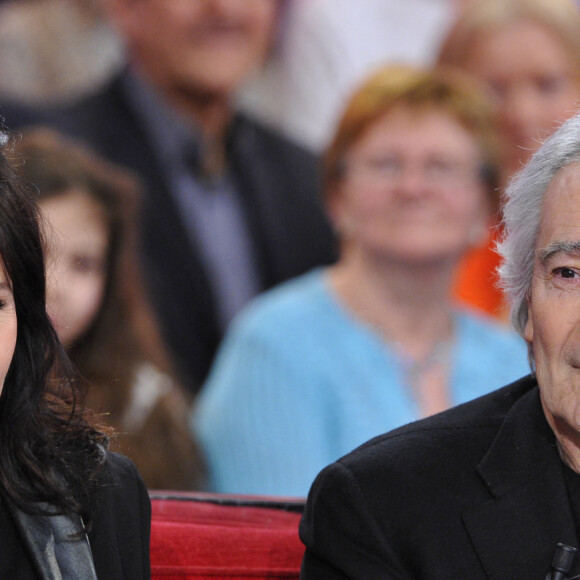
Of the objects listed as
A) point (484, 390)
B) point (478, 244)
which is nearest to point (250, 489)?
point (484, 390)

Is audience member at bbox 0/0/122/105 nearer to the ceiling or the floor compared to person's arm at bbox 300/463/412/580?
nearer to the ceiling

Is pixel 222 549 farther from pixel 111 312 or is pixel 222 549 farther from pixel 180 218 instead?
pixel 180 218

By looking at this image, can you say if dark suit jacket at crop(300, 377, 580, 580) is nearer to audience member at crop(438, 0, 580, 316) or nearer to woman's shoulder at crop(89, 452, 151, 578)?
woman's shoulder at crop(89, 452, 151, 578)

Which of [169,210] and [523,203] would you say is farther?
[169,210]

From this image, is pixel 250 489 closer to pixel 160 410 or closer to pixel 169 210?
pixel 160 410

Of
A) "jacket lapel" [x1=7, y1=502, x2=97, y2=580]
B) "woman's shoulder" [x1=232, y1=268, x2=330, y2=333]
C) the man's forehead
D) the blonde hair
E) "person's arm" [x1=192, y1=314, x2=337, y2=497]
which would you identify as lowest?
"person's arm" [x1=192, y1=314, x2=337, y2=497]

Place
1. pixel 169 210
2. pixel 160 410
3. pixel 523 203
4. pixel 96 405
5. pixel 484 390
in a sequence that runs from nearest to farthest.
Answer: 1. pixel 523 203
2. pixel 96 405
3. pixel 160 410
4. pixel 484 390
5. pixel 169 210

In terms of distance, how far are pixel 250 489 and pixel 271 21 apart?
6.46ft

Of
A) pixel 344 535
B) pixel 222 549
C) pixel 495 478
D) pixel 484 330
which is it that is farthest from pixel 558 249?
pixel 484 330

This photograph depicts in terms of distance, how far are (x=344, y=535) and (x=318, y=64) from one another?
3189mm

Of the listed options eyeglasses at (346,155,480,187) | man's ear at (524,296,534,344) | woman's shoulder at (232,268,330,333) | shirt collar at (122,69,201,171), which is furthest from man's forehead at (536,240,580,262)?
shirt collar at (122,69,201,171)

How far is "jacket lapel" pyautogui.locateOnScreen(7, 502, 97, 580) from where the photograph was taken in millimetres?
1789

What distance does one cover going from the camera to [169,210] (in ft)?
14.3

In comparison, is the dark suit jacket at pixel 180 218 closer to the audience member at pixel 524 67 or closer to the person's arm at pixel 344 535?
the audience member at pixel 524 67
